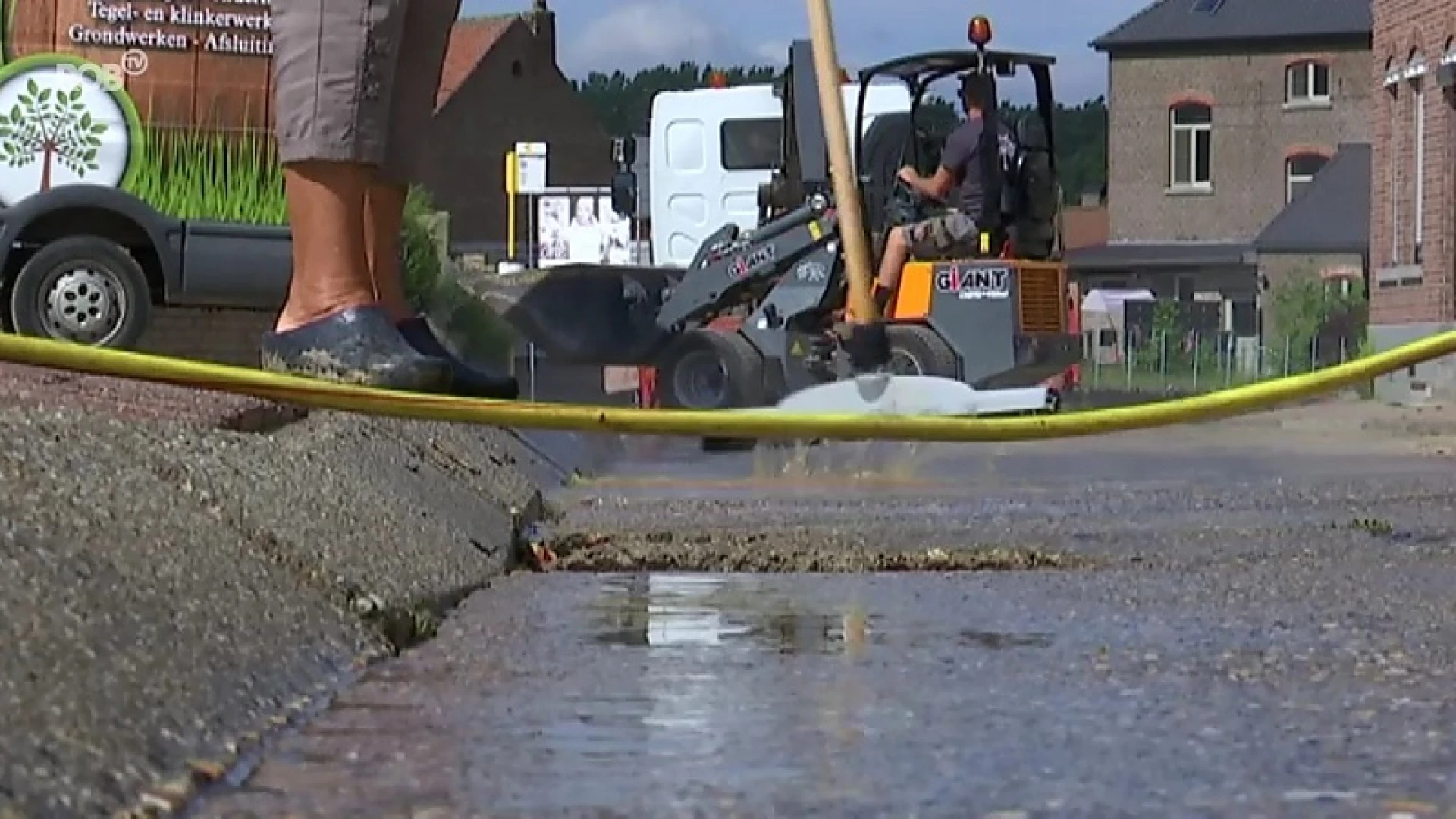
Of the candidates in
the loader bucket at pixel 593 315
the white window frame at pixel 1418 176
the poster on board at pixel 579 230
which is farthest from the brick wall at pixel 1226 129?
the loader bucket at pixel 593 315

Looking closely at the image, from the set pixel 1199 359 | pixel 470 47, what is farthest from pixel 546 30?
pixel 1199 359

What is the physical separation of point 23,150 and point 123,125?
18.8 inches

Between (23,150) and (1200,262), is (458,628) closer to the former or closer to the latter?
(23,150)

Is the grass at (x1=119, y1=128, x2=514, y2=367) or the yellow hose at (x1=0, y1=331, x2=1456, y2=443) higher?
the grass at (x1=119, y1=128, x2=514, y2=367)

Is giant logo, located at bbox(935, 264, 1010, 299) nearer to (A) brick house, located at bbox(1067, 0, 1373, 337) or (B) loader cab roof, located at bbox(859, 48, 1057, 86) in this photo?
(B) loader cab roof, located at bbox(859, 48, 1057, 86)

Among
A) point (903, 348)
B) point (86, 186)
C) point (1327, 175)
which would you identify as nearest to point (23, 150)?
point (86, 186)

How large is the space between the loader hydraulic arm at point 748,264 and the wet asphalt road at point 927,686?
1189 cm

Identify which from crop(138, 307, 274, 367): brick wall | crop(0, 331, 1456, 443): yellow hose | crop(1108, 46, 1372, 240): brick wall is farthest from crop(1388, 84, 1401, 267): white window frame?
crop(1108, 46, 1372, 240): brick wall

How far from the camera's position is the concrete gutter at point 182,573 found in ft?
8.87

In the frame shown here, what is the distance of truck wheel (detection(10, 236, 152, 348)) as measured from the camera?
483 inches

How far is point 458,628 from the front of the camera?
4.35 meters

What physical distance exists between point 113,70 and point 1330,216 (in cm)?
5376

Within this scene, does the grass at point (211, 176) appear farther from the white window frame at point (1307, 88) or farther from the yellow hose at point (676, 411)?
the white window frame at point (1307, 88)

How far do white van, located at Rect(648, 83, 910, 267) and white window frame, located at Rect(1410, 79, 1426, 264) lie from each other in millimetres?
6566
